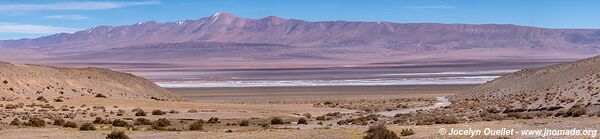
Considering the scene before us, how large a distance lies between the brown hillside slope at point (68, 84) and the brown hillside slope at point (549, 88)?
27.2 m

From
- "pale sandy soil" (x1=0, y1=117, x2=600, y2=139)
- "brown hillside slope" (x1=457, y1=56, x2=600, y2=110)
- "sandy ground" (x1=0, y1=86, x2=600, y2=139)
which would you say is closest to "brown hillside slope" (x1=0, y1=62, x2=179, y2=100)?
"sandy ground" (x1=0, y1=86, x2=600, y2=139)

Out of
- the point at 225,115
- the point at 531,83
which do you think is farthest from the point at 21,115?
the point at 531,83

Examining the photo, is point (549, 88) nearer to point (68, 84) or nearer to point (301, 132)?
point (301, 132)

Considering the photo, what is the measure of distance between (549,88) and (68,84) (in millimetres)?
34858

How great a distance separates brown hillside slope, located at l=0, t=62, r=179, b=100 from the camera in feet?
172

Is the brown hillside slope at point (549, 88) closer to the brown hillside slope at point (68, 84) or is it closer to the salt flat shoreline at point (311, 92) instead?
the salt flat shoreline at point (311, 92)

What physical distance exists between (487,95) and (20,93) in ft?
107

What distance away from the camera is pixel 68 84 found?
57375mm

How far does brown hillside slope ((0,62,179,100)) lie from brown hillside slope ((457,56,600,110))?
89.3 feet

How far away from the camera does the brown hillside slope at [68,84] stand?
52.5 meters

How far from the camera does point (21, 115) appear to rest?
3359 cm

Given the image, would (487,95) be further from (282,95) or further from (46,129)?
(46,129)

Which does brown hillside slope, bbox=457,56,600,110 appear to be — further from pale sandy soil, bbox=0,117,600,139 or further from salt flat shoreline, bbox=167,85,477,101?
salt flat shoreline, bbox=167,85,477,101

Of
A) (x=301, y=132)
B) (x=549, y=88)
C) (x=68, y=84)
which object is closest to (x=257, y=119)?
(x=301, y=132)
